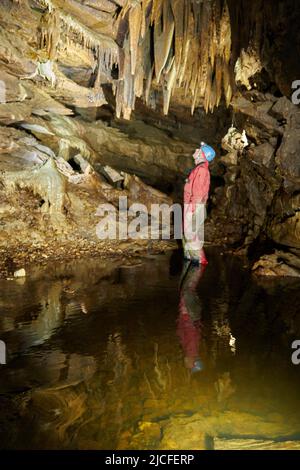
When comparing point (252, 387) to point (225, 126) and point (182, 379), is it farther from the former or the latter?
point (225, 126)

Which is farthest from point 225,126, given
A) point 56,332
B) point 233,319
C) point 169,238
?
point 56,332

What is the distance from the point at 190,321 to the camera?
4.15 metres

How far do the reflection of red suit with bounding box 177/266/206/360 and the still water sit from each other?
0.5 inches

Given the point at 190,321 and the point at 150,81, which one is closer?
the point at 190,321

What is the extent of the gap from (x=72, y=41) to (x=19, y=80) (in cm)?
178

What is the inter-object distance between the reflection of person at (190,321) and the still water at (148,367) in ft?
0.04

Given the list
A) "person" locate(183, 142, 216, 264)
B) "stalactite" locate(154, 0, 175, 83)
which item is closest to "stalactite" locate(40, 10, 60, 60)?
"stalactite" locate(154, 0, 175, 83)

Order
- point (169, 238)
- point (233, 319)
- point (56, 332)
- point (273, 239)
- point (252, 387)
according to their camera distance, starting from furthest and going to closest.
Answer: point (169, 238) → point (273, 239) → point (233, 319) → point (56, 332) → point (252, 387)

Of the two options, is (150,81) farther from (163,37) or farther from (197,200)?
(197,200)

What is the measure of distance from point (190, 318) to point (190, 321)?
0.34 feet

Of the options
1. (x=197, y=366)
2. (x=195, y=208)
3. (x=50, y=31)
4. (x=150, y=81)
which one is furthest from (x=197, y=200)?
(x=197, y=366)

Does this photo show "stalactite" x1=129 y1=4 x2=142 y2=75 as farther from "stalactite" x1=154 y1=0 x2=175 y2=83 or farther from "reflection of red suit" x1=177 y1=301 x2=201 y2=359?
"reflection of red suit" x1=177 y1=301 x2=201 y2=359

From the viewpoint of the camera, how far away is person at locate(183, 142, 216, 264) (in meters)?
7.16

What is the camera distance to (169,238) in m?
9.81
